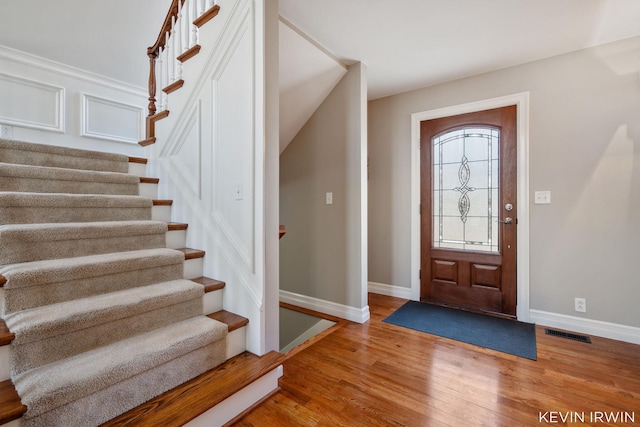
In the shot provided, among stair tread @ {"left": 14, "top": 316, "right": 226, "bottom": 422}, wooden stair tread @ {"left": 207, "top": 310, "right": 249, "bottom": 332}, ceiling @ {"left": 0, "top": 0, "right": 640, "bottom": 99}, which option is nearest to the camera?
stair tread @ {"left": 14, "top": 316, "right": 226, "bottom": 422}

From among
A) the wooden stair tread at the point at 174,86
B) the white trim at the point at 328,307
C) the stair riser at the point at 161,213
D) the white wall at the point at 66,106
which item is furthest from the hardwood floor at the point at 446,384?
the white wall at the point at 66,106

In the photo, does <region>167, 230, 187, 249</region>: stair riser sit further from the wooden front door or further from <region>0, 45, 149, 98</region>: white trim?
<region>0, 45, 149, 98</region>: white trim

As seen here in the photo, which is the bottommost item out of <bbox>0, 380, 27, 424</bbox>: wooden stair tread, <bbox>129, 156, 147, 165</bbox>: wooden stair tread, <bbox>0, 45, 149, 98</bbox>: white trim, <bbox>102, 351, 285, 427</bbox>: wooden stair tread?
<bbox>102, 351, 285, 427</bbox>: wooden stair tread

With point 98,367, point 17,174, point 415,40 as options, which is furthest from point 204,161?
point 415,40

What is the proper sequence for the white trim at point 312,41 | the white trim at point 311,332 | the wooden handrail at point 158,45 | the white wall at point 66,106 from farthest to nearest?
the white wall at point 66,106 → the white trim at point 311,332 → the wooden handrail at point 158,45 → the white trim at point 312,41

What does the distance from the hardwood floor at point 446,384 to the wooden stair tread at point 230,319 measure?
434 millimetres

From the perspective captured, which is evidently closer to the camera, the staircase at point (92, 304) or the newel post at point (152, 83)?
the staircase at point (92, 304)

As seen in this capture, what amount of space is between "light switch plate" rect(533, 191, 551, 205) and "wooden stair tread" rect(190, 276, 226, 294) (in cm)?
277

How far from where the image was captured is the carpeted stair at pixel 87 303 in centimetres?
115

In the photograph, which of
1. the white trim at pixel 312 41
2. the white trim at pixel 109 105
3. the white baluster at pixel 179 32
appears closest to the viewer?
the white trim at pixel 312 41

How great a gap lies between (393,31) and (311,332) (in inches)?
106

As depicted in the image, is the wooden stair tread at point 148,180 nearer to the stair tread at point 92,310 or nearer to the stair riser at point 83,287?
the stair riser at point 83,287

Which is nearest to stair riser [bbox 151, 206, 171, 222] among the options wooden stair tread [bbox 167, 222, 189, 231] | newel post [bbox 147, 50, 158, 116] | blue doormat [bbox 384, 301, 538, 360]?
wooden stair tread [bbox 167, 222, 189, 231]

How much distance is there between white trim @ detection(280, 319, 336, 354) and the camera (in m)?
2.76
